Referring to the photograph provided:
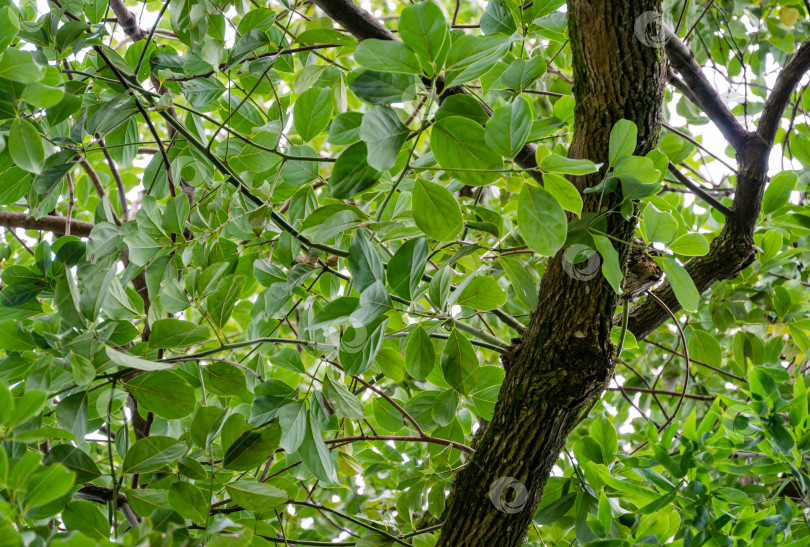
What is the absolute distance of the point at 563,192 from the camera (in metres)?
0.54

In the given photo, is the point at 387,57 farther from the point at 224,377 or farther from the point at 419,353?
the point at 224,377

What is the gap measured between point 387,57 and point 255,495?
43 centimetres

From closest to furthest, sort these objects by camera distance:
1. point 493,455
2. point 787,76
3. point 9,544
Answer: point 9,544 < point 493,455 < point 787,76

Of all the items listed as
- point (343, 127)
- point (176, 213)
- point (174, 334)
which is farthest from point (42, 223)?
point (343, 127)

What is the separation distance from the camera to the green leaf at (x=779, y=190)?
3.00 feet

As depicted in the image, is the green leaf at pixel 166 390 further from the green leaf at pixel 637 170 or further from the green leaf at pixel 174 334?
the green leaf at pixel 637 170

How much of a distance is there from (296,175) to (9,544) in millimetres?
508

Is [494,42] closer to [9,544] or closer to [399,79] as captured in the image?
[399,79]

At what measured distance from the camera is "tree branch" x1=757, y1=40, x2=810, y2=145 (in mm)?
946

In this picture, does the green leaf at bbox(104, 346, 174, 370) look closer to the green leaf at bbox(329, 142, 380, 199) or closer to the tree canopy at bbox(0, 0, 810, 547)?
the tree canopy at bbox(0, 0, 810, 547)

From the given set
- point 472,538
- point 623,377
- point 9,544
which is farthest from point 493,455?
point 623,377

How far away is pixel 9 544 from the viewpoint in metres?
0.38

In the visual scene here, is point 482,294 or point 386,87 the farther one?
point 482,294

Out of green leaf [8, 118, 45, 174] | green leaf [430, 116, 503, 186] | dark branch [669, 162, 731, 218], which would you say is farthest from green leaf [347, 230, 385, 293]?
dark branch [669, 162, 731, 218]
